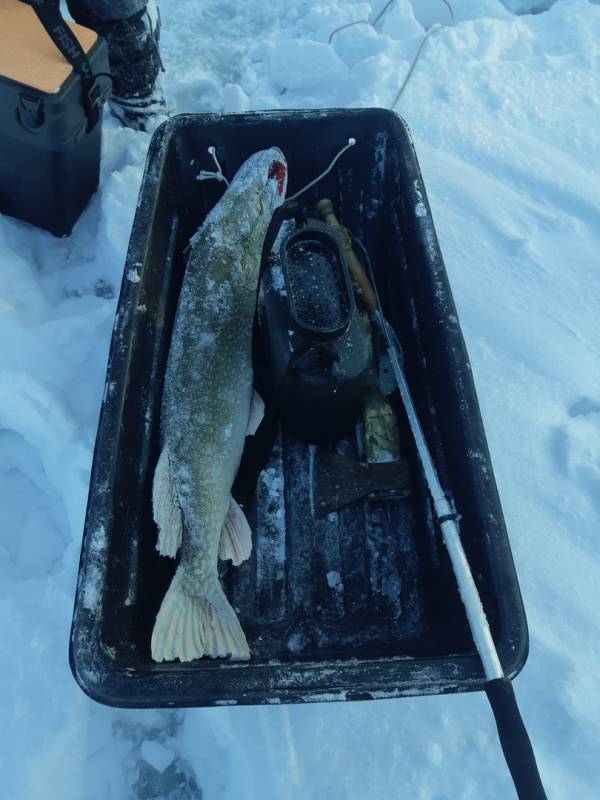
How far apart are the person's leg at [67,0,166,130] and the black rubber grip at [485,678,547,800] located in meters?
2.77

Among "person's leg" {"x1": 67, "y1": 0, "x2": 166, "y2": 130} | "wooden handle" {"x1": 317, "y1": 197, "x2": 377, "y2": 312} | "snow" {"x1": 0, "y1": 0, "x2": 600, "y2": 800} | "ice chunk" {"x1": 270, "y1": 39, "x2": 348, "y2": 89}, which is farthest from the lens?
"ice chunk" {"x1": 270, "y1": 39, "x2": 348, "y2": 89}

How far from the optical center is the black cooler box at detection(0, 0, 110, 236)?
1.94 m

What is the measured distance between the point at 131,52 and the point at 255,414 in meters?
1.83

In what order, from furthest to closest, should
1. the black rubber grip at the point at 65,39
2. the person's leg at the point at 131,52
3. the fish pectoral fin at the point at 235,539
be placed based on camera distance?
the person's leg at the point at 131,52, the black rubber grip at the point at 65,39, the fish pectoral fin at the point at 235,539

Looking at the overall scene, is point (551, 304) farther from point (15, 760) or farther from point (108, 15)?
point (15, 760)

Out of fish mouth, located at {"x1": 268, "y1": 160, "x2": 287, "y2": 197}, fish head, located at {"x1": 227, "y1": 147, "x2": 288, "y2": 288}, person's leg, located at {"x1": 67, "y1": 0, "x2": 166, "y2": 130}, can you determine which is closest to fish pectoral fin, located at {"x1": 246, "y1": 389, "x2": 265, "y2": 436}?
fish head, located at {"x1": 227, "y1": 147, "x2": 288, "y2": 288}

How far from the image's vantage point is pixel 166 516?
5.31ft

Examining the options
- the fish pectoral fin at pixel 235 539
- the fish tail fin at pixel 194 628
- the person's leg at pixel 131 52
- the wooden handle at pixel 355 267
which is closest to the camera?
the fish tail fin at pixel 194 628

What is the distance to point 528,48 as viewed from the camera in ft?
10.3

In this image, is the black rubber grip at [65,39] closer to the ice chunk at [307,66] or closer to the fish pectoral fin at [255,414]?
the fish pectoral fin at [255,414]

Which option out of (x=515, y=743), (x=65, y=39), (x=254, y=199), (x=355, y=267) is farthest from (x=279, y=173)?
(x=515, y=743)

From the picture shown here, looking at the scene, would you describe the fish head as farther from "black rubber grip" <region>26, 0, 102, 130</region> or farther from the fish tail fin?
the fish tail fin

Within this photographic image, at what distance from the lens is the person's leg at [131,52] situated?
2.45 metres

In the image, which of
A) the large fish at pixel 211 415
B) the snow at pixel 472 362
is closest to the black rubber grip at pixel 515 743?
the snow at pixel 472 362
